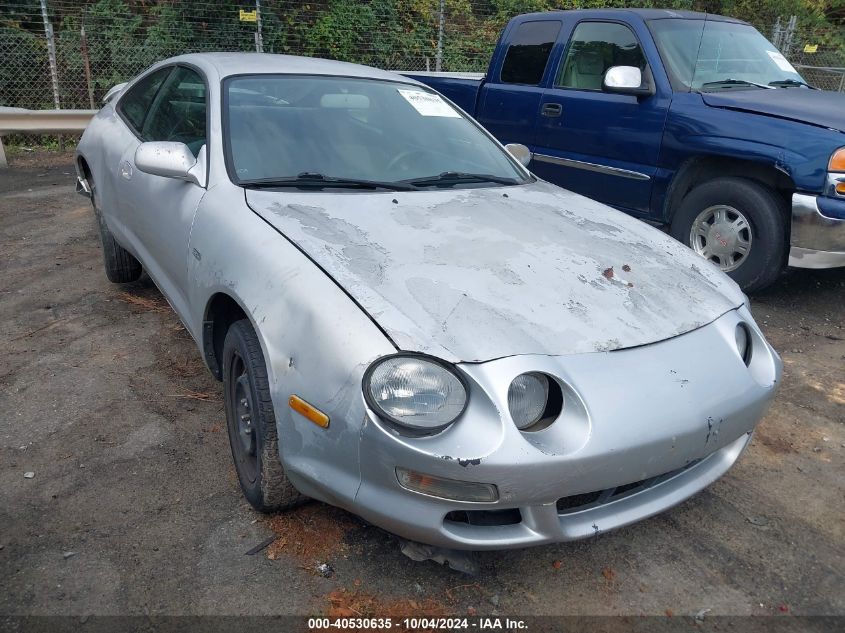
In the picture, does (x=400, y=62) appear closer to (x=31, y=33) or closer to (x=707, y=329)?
(x=31, y=33)

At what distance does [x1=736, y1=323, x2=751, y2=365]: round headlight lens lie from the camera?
2439 millimetres

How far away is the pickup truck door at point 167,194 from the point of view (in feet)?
9.83

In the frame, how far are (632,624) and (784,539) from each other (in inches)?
30.7

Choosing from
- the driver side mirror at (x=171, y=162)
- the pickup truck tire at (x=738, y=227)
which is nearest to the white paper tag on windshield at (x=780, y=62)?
the pickup truck tire at (x=738, y=227)

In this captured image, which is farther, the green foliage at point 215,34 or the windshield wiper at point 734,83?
the green foliage at point 215,34

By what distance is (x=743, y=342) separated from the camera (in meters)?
2.48

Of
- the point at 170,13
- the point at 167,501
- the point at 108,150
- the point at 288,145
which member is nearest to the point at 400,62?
the point at 170,13

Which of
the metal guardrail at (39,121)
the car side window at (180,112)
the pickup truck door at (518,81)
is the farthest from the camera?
the metal guardrail at (39,121)

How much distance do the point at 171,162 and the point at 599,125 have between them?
3.46 metres

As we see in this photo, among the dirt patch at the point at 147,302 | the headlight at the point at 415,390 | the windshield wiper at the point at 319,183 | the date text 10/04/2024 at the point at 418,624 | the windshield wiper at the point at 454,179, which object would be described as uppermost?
the windshield wiper at the point at 319,183

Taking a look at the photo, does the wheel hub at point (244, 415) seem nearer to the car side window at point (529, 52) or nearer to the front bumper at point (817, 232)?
the front bumper at point (817, 232)

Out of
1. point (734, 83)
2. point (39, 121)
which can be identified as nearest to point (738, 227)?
point (734, 83)

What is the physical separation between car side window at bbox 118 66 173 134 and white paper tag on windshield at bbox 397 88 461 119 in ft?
4.51

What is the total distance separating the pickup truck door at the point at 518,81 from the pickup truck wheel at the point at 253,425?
13.0 ft
